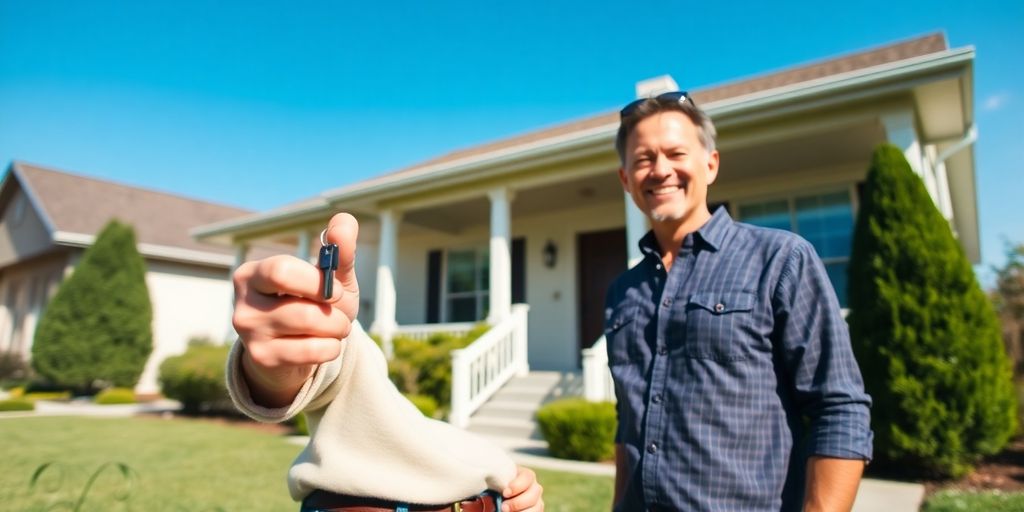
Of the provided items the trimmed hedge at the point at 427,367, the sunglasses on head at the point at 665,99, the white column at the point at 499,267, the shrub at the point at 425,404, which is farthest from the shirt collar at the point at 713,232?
the white column at the point at 499,267

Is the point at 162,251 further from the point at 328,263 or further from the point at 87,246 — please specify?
the point at 328,263

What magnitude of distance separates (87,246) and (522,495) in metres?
17.5

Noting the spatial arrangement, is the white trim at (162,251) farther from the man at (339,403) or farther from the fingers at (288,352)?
the fingers at (288,352)

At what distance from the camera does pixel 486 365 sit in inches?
285

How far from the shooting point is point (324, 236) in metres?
0.58

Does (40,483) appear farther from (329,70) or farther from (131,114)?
(131,114)

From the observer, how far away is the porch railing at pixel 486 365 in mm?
6668

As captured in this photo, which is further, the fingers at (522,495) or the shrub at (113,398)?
the shrub at (113,398)

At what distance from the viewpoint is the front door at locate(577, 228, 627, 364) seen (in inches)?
351

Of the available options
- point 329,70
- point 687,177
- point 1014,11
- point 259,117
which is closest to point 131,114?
point 259,117

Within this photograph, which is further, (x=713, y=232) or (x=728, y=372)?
(x=713, y=232)

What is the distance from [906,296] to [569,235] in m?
5.63

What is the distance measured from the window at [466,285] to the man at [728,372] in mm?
8624

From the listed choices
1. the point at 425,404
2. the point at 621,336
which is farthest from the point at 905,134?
the point at 425,404
